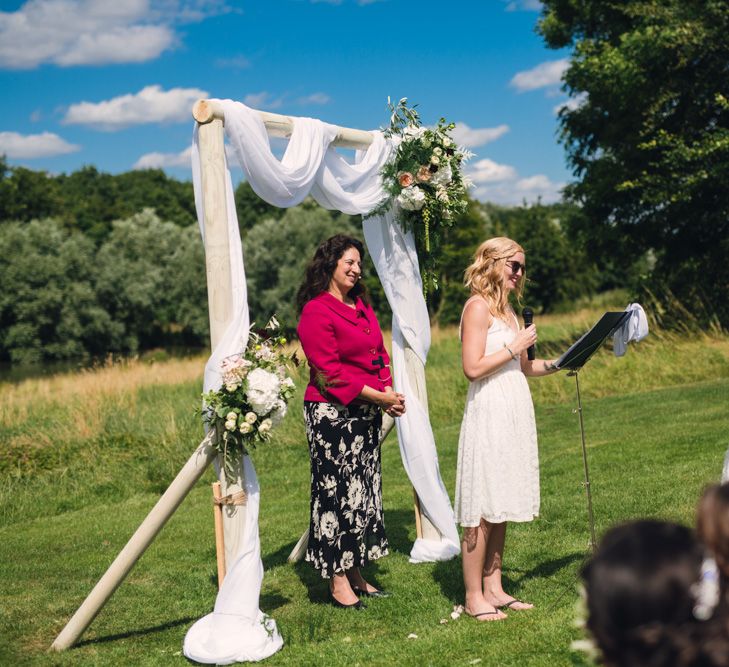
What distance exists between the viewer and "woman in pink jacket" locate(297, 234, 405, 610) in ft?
18.5

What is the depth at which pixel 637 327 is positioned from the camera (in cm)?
518

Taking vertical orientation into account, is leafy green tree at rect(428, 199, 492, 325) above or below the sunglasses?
above

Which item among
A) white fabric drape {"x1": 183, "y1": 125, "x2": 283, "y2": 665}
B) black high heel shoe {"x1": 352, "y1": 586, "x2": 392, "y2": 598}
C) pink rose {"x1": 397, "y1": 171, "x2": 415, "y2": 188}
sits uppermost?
pink rose {"x1": 397, "y1": 171, "x2": 415, "y2": 188}

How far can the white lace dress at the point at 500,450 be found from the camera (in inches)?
202

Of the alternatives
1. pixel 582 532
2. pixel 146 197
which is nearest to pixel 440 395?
pixel 582 532

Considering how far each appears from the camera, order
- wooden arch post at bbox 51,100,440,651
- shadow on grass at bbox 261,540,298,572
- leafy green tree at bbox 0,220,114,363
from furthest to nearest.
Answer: leafy green tree at bbox 0,220,114,363 < shadow on grass at bbox 261,540,298,572 < wooden arch post at bbox 51,100,440,651

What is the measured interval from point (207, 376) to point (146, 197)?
75688 mm

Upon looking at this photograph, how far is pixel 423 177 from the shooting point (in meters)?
6.80

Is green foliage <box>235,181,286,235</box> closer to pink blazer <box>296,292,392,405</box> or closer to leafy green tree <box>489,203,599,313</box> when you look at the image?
leafy green tree <box>489,203,599,313</box>

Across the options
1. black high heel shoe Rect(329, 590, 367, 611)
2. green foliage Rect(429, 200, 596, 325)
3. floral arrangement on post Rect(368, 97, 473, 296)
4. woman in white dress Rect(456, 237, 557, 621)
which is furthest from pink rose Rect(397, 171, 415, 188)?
green foliage Rect(429, 200, 596, 325)

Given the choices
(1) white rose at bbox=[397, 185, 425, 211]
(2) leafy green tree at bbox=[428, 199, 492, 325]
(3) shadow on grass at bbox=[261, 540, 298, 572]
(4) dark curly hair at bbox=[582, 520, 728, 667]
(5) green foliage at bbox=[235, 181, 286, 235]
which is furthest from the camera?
(5) green foliage at bbox=[235, 181, 286, 235]

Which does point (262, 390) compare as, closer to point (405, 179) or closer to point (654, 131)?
point (405, 179)

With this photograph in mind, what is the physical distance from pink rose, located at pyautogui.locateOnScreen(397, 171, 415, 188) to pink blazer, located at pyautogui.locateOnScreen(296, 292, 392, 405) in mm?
1306

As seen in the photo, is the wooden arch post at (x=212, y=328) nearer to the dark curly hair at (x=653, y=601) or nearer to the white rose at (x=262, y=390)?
the white rose at (x=262, y=390)
